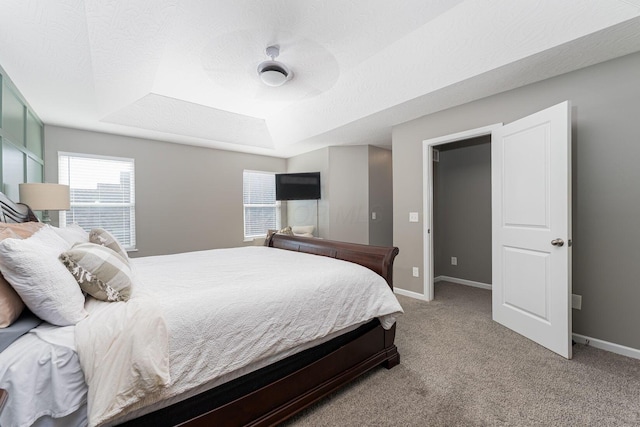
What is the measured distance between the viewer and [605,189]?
2258 mm

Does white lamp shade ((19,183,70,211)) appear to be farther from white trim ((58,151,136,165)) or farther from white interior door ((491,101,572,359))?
white interior door ((491,101,572,359))

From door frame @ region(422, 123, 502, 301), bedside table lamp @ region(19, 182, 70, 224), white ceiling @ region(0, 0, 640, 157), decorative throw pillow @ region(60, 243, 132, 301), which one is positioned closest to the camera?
decorative throw pillow @ region(60, 243, 132, 301)

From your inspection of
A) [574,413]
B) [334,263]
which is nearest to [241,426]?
[334,263]

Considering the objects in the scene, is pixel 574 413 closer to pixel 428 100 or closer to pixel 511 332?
pixel 511 332

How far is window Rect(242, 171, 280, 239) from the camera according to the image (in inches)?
217

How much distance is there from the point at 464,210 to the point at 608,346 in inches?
94.0

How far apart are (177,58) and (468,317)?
13.2 feet

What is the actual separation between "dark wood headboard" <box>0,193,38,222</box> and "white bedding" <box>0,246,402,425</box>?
776mm

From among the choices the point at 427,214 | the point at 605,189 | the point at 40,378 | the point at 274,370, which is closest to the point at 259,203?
the point at 427,214

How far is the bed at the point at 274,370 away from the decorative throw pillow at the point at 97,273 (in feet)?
0.22

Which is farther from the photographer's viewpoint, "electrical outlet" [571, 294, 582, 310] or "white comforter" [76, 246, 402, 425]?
"electrical outlet" [571, 294, 582, 310]

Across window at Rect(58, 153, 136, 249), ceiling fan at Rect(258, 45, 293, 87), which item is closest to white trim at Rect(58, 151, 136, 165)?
window at Rect(58, 153, 136, 249)

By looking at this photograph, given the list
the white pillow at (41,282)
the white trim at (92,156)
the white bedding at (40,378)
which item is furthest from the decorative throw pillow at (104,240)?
the white trim at (92,156)

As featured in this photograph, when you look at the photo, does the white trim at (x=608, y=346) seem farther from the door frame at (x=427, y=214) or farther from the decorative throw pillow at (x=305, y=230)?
the decorative throw pillow at (x=305, y=230)
